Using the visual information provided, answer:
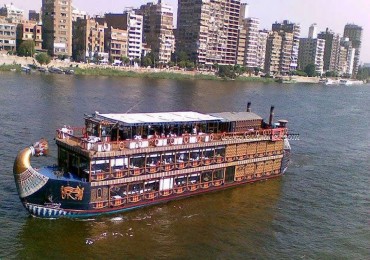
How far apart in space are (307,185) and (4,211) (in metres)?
25.0

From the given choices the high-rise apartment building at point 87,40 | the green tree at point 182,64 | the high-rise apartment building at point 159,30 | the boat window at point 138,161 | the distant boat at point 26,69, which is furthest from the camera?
the high-rise apartment building at point 159,30

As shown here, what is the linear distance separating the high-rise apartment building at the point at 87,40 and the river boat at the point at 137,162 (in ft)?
381

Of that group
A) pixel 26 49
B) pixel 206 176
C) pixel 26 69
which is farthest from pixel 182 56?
pixel 206 176

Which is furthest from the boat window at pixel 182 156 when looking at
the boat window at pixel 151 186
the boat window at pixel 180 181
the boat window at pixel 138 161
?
the boat window at pixel 138 161

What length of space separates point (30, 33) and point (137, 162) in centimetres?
11816

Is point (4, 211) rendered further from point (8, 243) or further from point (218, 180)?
point (218, 180)

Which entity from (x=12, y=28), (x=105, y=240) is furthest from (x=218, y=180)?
(x=12, y=28)

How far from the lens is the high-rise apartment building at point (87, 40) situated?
5684 inches

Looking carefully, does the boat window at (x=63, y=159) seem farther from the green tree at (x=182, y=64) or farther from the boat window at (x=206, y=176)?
the green tree at (x=182, y=64)

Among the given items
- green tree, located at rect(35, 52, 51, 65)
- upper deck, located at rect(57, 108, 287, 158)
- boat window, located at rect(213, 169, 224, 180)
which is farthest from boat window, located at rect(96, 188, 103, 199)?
green tree, located at rect(35, 52, 51, 65)

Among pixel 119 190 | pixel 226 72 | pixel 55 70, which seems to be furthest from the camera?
pixel 226 72

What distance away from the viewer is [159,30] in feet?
584

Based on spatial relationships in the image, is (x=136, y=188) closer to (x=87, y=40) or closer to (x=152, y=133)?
(x=152, y=133)

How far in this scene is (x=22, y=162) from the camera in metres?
24.5
